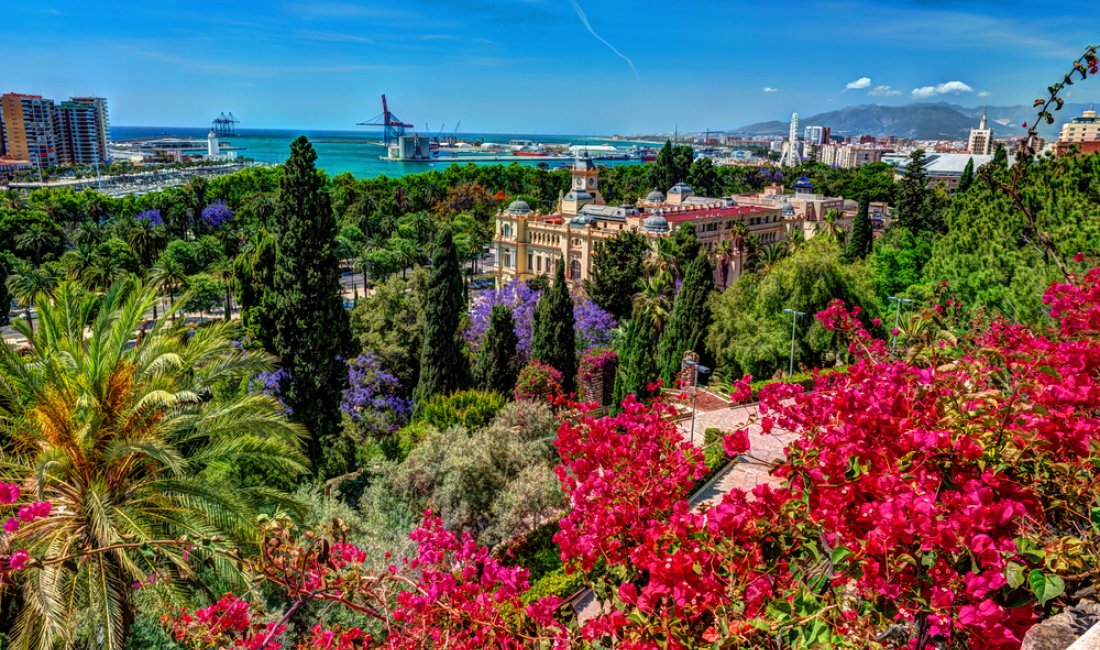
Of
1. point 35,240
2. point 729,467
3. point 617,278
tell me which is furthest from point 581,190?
point 729,467

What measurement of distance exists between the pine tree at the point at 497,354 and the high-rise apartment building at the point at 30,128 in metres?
130

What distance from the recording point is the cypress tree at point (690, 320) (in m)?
22.5

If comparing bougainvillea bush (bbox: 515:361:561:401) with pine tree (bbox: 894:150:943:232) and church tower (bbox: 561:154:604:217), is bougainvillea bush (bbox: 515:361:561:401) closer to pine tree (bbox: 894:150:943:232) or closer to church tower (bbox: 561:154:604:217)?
church tower (bbox: 561:154:604:217)

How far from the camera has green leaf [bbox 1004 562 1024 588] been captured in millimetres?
2824

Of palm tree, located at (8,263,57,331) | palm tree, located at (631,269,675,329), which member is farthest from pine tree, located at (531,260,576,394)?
palm tree, located at (8,263,57,331)

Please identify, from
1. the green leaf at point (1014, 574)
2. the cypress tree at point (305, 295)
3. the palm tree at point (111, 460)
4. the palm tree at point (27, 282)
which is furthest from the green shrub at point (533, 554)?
the palm tree at point (27, 282)

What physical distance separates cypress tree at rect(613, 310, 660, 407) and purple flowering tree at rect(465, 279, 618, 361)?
11.6 feet

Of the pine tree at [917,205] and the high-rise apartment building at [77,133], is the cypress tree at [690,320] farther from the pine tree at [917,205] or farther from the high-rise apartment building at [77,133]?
the high-rise apartment building at [77,133]

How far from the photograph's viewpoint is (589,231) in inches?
1512

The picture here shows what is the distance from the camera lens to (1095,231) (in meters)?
16.5

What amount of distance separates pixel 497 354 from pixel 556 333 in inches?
77.5

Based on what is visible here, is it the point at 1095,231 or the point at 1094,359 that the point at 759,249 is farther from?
the point at 1094,359

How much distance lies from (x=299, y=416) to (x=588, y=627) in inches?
512

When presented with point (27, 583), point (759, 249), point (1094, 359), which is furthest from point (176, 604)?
point (759, 249)
